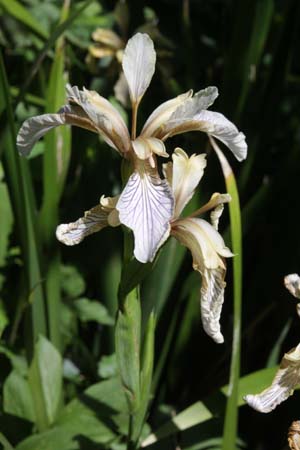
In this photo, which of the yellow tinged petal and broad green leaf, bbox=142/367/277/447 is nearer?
the yellow tinged petal

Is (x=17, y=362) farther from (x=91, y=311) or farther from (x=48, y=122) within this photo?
(x=48, y=122)

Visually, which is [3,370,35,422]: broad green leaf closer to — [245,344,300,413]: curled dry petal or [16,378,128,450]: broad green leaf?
[16,378,128,450]: broad green leaf

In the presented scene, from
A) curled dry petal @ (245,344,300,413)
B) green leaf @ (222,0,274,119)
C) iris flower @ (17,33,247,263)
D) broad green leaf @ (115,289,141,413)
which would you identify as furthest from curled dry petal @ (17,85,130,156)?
green leaf @ (222,0,274,119)

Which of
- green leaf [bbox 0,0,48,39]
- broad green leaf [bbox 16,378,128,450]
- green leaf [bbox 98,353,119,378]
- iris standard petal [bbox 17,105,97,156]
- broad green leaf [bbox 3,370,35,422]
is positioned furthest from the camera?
green leaf [bbox 0,0,48,39]

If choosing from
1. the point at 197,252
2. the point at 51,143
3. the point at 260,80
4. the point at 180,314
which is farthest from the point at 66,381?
the point at 260,80

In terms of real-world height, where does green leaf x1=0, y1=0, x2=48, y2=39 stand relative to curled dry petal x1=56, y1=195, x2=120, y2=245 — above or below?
above

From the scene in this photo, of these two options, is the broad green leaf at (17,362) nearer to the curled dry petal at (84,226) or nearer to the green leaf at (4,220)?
the green leaf at (4,220)
